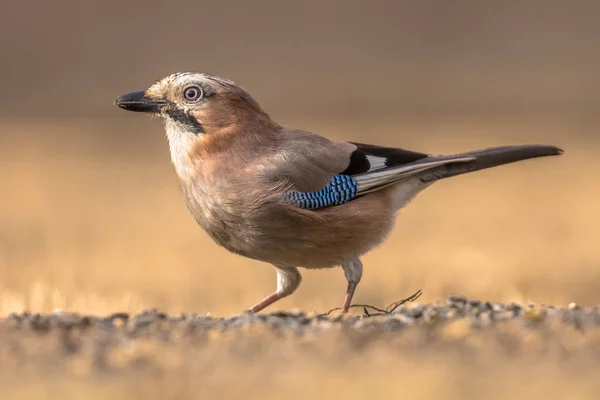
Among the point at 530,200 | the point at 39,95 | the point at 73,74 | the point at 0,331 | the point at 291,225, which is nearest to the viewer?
the point at 0,331

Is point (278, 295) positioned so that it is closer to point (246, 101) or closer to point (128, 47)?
point (246, 101)

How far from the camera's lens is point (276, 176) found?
10773 millimetres

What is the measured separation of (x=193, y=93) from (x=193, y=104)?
0.32ft

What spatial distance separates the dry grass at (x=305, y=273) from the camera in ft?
25.2

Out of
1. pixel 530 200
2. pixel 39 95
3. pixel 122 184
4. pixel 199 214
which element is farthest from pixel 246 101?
pixel 39 95

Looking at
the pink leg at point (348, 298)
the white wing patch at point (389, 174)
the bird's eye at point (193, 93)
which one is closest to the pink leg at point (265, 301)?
the pink leg at point (348, 298)

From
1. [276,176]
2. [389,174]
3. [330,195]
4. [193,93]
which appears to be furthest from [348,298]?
[193,93]

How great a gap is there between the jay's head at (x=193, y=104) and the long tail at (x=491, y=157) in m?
1.88

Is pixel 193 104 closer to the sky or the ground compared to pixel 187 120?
closer to the sky

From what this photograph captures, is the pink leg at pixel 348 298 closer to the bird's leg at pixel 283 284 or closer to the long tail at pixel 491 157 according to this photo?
the bird's leg at pixel 283 284

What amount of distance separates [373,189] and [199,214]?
1587mm

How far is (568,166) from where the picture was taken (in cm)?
2375

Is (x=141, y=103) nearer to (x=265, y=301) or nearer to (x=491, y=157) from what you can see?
(x=265, y=301)

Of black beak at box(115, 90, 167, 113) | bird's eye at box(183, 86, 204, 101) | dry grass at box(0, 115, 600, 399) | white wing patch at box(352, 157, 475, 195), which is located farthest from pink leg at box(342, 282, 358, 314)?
black beak at box(115, 90, 167, 113)
